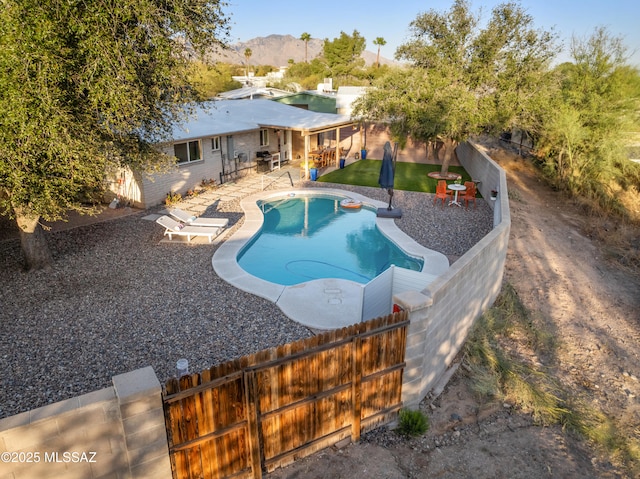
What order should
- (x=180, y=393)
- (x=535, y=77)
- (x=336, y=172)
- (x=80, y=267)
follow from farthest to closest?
1. (x=336, y=172)
2. (x=535, y=77)
3. (x=80, y=267)
4. (x=180, y=393)

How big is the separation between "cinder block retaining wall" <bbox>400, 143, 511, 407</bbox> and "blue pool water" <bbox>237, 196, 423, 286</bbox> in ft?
10.9

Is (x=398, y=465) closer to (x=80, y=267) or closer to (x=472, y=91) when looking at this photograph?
(x=80, y=267)

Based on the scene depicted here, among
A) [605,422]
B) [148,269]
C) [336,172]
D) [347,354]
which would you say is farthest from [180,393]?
[336,172]

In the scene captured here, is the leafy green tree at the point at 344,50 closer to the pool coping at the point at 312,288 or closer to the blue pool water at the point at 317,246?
the blue pool water at the point at 317,246

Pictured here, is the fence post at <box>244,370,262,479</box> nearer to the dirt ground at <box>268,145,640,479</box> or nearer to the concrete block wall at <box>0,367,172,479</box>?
the dirt ground at <box>268,145,640,479</box>

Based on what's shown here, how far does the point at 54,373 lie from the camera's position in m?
6.84

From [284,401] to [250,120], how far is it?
19072 millimetres

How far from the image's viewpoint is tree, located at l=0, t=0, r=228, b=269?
283 inches

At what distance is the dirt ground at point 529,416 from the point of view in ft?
18.0

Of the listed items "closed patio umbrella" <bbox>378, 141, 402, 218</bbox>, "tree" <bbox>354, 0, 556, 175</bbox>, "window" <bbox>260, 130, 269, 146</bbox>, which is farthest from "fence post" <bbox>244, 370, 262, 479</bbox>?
"window" <bbox>260, 130, 269, 146</bbox>

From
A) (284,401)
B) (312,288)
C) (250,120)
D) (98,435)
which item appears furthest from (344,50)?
(98,435)

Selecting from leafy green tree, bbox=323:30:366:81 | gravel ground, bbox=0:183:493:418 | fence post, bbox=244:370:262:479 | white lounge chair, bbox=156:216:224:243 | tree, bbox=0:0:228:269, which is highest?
leafy green tree, bbox=323:30:366:81

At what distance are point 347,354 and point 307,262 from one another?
300 inches

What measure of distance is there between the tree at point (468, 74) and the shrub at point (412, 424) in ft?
53.3
